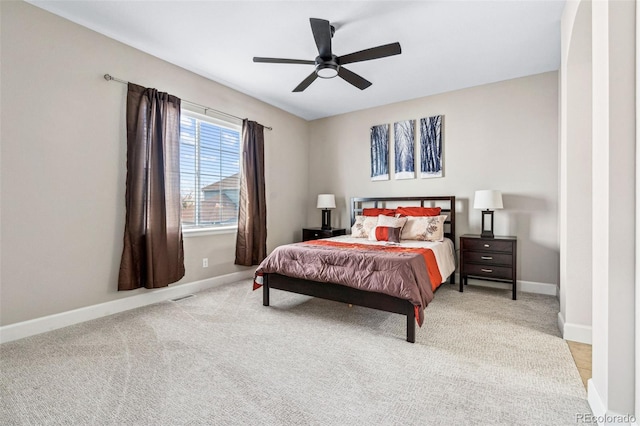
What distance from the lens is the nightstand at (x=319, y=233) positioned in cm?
489

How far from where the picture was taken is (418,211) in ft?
14.0

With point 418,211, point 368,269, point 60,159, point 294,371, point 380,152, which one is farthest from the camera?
point 380,152

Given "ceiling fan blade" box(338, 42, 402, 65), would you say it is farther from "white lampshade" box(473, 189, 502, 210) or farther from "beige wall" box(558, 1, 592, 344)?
"white lampshade" box(473, 189, 502, 210)

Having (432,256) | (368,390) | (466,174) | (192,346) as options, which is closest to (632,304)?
(368,390)

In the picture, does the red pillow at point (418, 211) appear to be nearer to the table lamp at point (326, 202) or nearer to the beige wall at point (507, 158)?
the beige wall at point (507, 158)

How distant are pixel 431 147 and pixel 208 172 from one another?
3.30 metres

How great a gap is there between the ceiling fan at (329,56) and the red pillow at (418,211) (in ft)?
6.41

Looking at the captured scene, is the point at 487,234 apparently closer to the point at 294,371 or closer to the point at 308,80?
the point at 308,80

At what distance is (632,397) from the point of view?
1291 mm

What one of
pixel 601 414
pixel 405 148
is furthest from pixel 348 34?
pixel 601 414

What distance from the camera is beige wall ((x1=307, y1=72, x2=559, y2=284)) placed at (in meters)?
3.72

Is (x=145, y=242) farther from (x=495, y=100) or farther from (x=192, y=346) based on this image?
(x=495, y=100)

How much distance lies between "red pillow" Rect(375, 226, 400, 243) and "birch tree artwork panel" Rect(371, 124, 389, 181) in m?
1.31

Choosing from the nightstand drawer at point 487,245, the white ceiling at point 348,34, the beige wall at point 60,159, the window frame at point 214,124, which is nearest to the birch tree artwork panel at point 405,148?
the white ceiling at point 348,34
